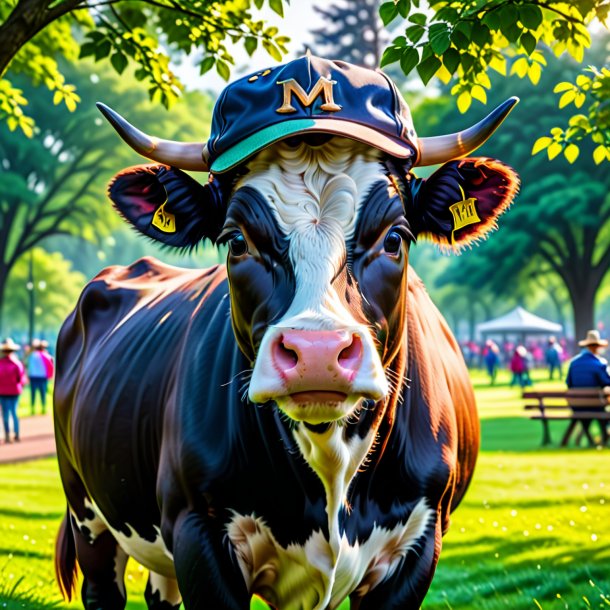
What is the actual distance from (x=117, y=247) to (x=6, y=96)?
7258 centimetres

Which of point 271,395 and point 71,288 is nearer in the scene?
point 271,395

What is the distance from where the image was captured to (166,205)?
3600mm

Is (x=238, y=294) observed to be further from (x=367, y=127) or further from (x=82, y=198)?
(x=82, y=198)

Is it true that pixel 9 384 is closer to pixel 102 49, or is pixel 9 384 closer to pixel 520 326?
pixel 102 49

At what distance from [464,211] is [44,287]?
4867cm

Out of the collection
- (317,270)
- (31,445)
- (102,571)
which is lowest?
(31,445)

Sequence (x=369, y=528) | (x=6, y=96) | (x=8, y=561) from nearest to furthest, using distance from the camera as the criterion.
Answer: (x=369, y=528)
(x=8, y=561)
(x=6, y=96)

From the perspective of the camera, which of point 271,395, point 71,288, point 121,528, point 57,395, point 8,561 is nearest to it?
point 271,395

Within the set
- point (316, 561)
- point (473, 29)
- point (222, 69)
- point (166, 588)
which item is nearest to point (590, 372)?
point (222, 69)

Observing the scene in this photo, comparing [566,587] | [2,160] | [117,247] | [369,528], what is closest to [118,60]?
[369,528]

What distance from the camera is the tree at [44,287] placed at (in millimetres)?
47062

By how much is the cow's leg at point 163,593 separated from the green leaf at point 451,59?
313 cm

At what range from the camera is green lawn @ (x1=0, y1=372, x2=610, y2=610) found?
6.73 metres

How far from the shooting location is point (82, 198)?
36188 mm
